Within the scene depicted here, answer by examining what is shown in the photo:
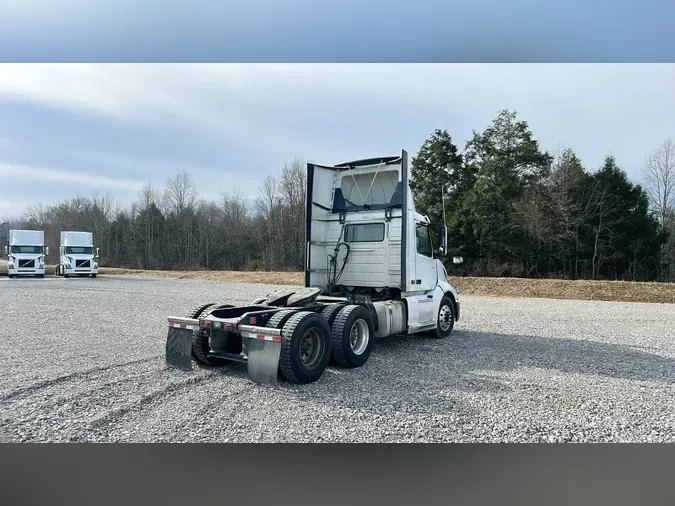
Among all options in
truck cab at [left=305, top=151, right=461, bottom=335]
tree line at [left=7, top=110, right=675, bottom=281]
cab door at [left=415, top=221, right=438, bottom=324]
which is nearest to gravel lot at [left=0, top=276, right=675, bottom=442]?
cab door at [left=415, top=221, right=438, bottom=324]

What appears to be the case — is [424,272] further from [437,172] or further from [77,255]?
[77,255]

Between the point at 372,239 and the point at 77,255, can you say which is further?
the point at 77,255

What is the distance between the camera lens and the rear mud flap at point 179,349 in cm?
610

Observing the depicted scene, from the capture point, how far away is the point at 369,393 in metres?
5.33

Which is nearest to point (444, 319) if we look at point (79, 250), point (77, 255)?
point (79, 250)

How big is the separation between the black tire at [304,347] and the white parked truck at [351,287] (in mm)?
16

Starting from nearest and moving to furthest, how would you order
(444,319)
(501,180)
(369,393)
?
(369,393), (444,319), (501,180)

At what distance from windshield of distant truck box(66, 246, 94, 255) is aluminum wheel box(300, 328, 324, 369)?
23.0m

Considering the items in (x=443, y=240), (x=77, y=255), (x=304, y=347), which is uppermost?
(x=443, y=240)

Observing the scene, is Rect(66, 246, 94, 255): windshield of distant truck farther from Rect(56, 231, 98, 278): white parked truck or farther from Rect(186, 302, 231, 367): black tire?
Rect(186, 302, 231, 367): black tire

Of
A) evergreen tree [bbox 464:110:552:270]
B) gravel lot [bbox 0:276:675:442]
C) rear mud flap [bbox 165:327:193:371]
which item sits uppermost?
evergreen tree [bbox 464:110:552:270]

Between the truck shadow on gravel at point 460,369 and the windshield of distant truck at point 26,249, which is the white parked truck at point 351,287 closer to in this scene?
the truck shadow on gravel at point 460,369

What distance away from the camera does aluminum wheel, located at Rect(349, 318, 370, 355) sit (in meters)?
6.57

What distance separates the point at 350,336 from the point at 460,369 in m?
1.50
